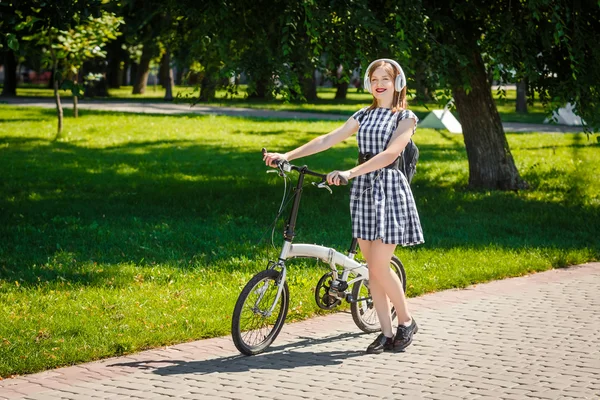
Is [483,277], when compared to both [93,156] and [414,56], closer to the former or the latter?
[414,56]

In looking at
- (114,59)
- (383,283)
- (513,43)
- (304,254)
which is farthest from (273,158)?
(114,59)

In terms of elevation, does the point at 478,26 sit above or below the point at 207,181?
above

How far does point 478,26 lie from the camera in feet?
47.1

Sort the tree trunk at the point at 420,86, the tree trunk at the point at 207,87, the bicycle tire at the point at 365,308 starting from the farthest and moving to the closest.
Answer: the tree trunk at the point at 207,87 → the tree trunk at the point at 420,86 → the bicycle tire at the point at 365,308

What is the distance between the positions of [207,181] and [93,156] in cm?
453

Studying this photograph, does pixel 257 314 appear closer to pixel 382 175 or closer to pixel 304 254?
pixel 304 254

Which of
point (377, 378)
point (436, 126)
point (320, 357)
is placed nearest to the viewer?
point (377, 378)

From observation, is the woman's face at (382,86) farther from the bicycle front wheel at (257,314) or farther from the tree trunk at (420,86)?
the tree trunk at (420,86)

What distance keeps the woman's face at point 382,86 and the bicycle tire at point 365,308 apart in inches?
47.6

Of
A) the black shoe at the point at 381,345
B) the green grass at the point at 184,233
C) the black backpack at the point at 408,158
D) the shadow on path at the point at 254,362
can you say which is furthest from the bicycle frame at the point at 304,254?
the green grass at the point at 184,233

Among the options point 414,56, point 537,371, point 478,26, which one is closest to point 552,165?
point 478,26

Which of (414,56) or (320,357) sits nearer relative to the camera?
(320,357)

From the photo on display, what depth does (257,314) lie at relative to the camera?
6.31m

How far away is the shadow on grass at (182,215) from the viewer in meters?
9.93
